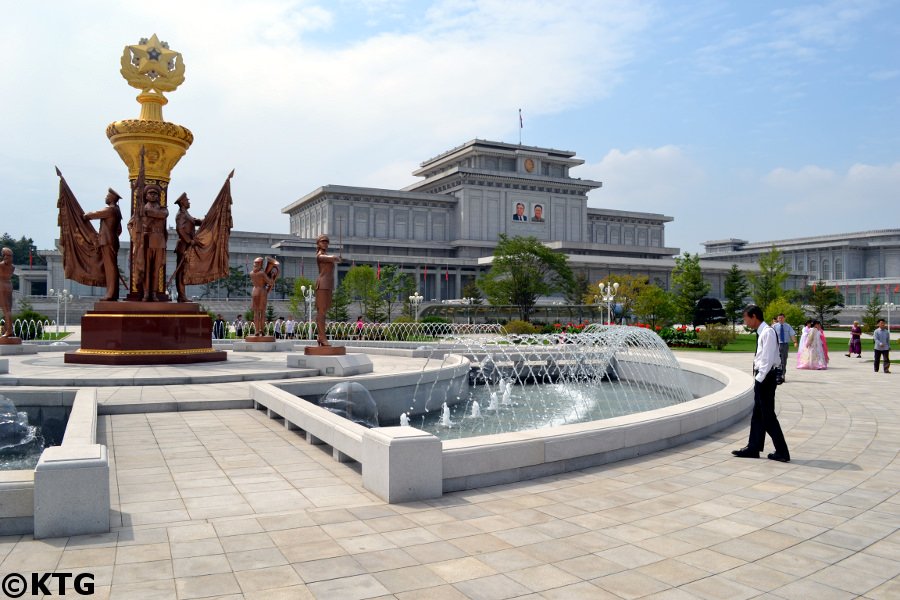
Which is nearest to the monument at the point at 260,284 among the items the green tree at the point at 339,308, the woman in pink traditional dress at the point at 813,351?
the woman in pink traditional dress at the point at 813,351

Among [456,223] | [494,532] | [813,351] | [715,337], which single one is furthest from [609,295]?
[456,223]

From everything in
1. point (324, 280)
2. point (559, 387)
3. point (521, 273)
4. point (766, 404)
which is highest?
point (521, 273)

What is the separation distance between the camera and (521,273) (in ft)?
157

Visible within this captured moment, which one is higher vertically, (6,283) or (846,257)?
(846,257)

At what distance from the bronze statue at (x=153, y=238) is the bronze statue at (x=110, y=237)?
802mm

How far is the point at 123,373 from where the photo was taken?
44.3ft

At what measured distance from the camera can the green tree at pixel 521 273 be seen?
157ft

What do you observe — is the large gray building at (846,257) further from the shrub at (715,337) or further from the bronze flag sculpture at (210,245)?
the bronze flag sculpture at (210,245)

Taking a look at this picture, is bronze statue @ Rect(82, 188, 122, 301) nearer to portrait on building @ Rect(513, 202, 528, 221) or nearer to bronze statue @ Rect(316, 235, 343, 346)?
bronze statue @ Rect(316, 235, 343, 346)

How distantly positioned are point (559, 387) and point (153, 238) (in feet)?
36.9

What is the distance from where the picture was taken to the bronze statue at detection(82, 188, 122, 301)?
16125mm

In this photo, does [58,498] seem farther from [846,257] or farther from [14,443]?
[846,257]

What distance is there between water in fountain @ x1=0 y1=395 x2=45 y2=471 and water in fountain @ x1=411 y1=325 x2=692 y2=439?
19.7ft

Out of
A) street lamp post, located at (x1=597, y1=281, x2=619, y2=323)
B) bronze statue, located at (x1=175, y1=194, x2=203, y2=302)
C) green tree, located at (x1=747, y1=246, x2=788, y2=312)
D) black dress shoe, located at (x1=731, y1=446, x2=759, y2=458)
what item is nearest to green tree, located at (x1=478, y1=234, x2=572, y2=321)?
street lamp post, located at (x1=597, y1=281, x2=619, y2=323)
